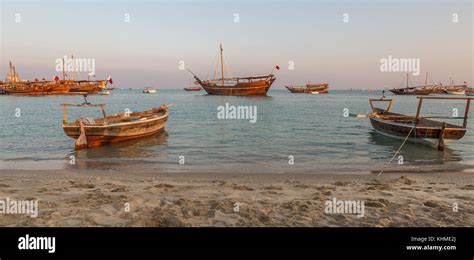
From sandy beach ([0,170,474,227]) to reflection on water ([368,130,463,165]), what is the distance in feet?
9.45

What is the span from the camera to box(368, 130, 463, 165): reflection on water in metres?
12.5

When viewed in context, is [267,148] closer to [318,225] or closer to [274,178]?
[274,178]

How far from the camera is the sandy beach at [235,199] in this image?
4.91 m

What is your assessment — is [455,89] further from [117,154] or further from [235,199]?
[235,199]

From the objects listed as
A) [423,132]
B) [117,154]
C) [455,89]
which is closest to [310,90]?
[455,89]

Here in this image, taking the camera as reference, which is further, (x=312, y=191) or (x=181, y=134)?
(x=181, y=134)

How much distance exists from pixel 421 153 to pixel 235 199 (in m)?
11.1

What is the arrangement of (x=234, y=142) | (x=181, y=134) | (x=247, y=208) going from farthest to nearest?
1. (x=181, y=134)
2. (x=234, y=142)
3. (x=247, y=208)

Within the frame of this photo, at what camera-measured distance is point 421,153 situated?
545 inches

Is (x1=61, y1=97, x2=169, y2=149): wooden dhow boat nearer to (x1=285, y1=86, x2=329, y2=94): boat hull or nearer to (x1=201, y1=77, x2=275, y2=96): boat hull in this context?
(x1=201, y1=77, x2=275, y2=96): boat hull

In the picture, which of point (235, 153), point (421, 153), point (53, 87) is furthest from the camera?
point (53, 87)

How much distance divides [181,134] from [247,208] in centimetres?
1593
